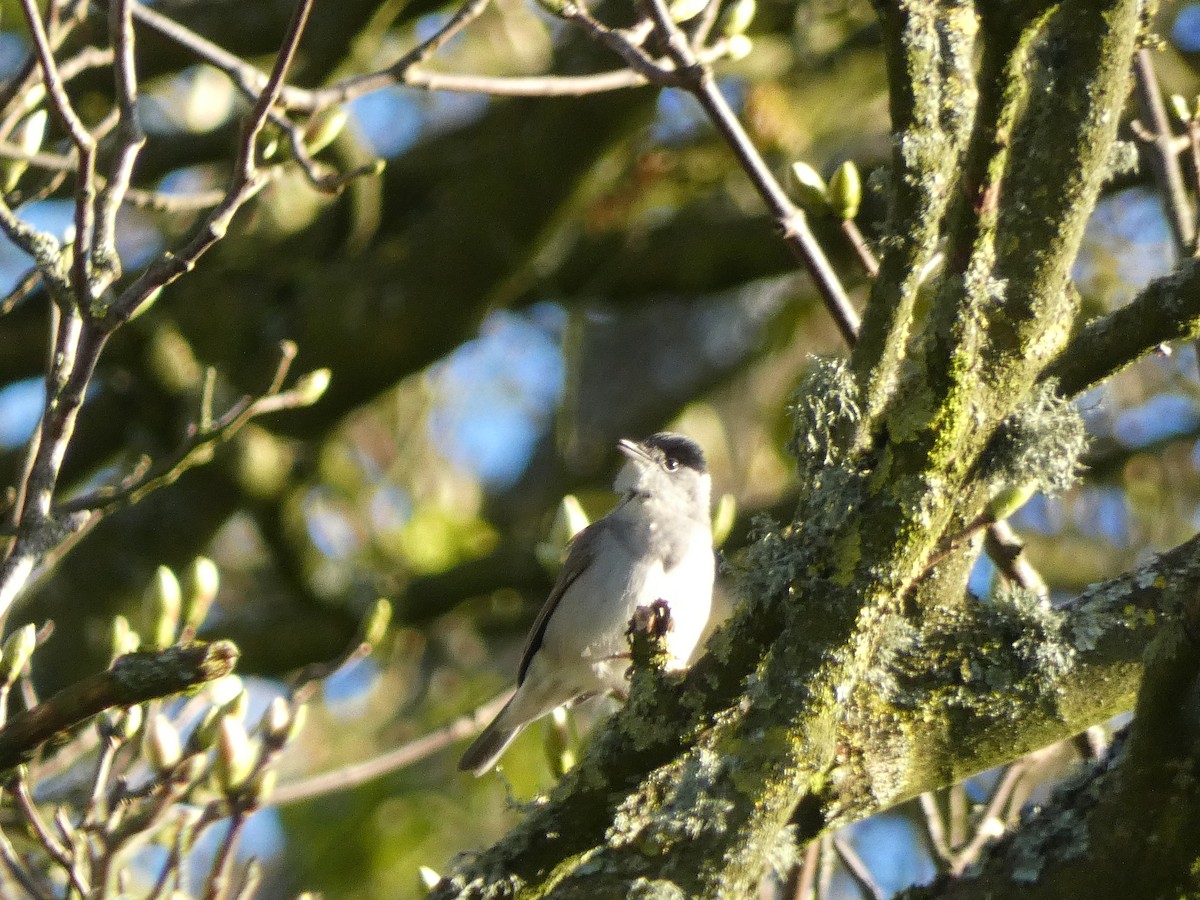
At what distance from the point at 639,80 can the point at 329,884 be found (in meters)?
5.71

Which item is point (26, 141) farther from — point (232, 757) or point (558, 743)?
point (558, 743)

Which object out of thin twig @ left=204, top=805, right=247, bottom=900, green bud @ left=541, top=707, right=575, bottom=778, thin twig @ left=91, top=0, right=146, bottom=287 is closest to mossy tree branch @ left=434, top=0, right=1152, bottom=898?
thin twig @ left=204, top=805, right=247, bottom=900

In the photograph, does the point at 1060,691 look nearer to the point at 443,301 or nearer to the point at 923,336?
the point at 923,336

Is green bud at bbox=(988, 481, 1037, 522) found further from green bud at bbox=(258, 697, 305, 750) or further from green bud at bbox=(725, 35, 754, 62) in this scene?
green bud at bbox=(725, 35, 754, 62)

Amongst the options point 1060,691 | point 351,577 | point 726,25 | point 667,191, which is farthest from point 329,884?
point 1060,691

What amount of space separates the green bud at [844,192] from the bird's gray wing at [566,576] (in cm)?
229

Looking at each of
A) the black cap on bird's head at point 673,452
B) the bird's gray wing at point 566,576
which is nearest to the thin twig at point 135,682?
the bird's gray wing at point 566,576

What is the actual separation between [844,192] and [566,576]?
2.52 m

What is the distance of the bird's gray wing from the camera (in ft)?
17.7

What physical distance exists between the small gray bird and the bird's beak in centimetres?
23

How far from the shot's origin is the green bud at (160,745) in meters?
2.85

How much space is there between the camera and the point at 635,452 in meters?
5.86

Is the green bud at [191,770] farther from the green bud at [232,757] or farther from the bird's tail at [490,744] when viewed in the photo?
the bird's tail at [490,744]

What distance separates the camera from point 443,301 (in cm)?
638
